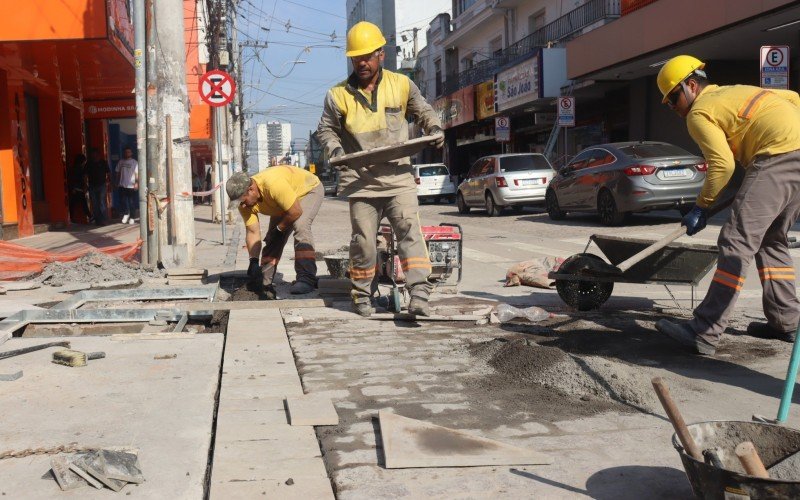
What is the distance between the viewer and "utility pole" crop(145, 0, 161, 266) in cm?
989

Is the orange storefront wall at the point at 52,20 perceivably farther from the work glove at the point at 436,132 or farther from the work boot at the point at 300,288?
the work glove at the point at 436,132

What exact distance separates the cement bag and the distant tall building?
58031mm

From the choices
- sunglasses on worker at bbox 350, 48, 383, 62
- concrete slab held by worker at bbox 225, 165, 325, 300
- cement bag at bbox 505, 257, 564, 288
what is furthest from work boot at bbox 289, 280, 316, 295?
sunglasses on worker at bbox 350, 48, 383, 62

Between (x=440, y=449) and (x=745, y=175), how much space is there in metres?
2.90

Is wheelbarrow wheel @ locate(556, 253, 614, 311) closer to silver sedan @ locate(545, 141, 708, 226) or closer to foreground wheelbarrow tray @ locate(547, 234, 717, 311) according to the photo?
foreground wheelbarrow tray @ locate(547, 234, 717, 311)

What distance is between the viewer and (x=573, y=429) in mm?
3461

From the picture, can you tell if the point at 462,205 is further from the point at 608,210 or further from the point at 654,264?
the point at 654,264

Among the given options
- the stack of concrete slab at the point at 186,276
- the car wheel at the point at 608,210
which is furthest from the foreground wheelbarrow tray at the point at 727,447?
the car wheel at the point at 608,210

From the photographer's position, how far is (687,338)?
4.83 m

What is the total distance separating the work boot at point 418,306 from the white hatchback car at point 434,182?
25.8 m

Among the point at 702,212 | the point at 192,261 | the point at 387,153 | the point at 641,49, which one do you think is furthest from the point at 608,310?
the point at 641,49

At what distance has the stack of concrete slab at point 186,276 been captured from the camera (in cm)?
881

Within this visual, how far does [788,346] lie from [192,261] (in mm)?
7394

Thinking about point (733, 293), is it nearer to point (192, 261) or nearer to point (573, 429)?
point (573, 429)
